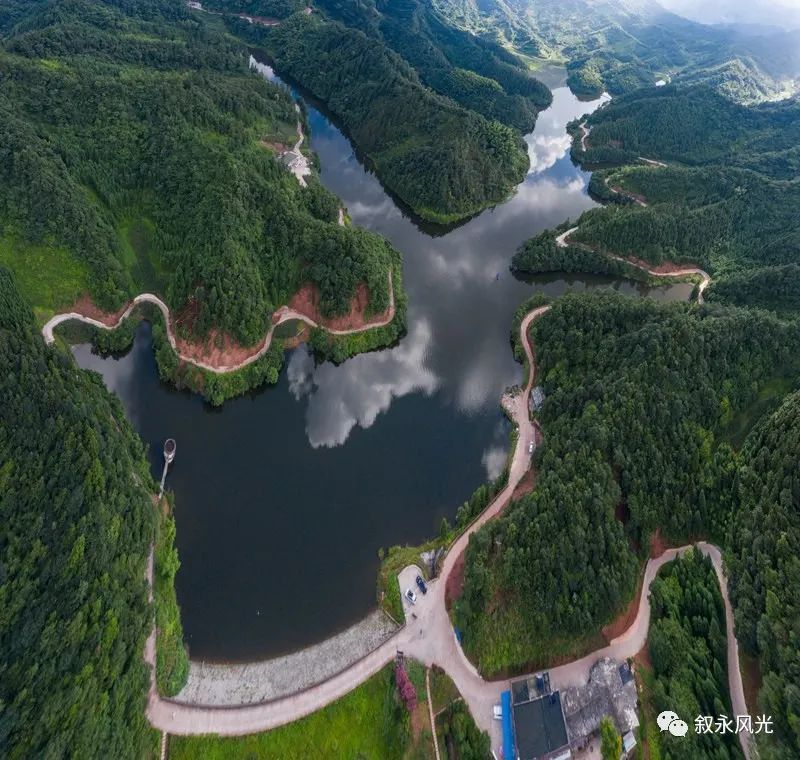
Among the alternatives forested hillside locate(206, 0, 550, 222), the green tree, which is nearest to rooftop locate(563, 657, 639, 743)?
the green tree

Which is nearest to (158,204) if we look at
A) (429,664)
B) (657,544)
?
(429,664)

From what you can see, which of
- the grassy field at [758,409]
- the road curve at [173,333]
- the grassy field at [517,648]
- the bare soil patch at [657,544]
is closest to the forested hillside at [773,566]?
the grassy field at [758,409]

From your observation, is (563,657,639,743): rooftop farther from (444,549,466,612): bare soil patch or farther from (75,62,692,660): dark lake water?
(75,62,692,660): dark lake water

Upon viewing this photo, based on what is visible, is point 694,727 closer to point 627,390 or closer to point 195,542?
point 627,390

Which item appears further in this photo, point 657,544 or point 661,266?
point 661,266

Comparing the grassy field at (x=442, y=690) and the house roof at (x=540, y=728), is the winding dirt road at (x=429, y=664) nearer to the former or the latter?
the grassy field at (x=442, y=690)

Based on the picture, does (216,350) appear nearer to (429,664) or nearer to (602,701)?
(429,664)
